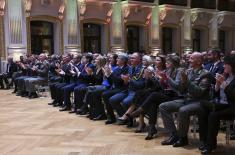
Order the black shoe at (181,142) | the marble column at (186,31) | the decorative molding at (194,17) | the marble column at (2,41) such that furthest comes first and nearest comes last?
1. the decorative molding at (194,17)
2. the marble column at (186,31)
3. the marble column at (2,41)
4. the black shoe at (181,142)

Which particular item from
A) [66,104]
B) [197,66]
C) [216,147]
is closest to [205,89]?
[197,66]

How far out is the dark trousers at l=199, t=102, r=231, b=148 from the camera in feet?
16.1

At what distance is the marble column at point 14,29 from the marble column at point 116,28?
15.9 ft

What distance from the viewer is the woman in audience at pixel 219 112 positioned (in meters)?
4.85

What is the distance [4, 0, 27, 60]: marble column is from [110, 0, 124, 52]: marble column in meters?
4.84

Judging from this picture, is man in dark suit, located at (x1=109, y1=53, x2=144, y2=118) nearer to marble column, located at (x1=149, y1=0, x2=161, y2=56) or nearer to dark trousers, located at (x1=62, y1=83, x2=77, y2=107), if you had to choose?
dark trousers, located at (x1=62, y1=83, x2=77, y2=107)

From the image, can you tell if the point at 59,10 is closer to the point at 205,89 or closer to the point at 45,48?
the point at 45,48

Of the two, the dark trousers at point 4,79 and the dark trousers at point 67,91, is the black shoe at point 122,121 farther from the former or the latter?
the dark trousers at point 4,79

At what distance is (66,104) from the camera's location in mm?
8945

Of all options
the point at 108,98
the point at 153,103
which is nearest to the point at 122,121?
the point at 108,98

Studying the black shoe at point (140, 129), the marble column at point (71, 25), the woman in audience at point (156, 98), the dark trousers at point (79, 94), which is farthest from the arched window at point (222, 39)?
the woman in audience at point (156, 98)

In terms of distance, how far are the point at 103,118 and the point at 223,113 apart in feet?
10.9

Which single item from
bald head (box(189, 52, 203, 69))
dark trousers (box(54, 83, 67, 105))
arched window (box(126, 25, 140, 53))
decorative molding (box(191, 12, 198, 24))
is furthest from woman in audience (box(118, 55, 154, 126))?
decorative molding (box(191, 12, 198, 24))

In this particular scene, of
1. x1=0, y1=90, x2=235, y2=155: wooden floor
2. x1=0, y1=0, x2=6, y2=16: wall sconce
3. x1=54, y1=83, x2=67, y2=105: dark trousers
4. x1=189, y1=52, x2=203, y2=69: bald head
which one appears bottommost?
x1=0, y1=90, x2=235, y2=155: wooden floor
